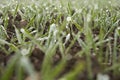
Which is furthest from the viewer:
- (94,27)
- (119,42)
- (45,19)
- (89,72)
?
(45,19)

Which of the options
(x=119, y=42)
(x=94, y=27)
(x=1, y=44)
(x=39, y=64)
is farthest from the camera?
(x=94, y=27)

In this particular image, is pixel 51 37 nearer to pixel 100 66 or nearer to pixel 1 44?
pixel 1 44

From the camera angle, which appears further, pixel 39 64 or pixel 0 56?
pixel 0 56

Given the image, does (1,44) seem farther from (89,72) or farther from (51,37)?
(89,72)

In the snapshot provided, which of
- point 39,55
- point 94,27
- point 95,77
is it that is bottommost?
point 95,77

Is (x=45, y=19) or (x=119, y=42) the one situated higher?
(x=45, y=19)

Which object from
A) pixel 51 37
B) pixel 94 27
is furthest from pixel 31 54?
pixel 94 27

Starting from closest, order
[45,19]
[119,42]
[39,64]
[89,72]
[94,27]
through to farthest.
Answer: [89,72] → [39,64] → [119,42] → [94,27] → [45,19]

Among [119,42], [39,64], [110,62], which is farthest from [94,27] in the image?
[39,64]

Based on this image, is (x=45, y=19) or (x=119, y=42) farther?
(x=45, y=19)
